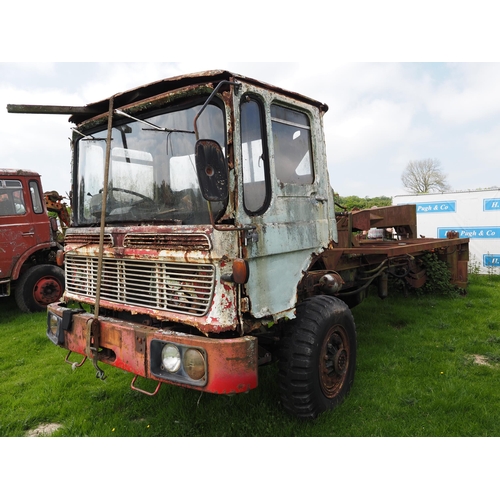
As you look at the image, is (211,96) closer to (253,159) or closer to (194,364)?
(253,159)

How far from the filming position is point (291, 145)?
314 cm

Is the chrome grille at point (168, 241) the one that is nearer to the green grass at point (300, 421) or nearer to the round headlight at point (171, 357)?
the round headlight at point (171, 357)

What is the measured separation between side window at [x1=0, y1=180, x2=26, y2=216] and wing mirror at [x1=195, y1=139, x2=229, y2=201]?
20.2 feet

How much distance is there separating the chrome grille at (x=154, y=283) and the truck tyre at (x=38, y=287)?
456 cm

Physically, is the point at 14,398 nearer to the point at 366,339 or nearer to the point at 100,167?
the point at 100,167

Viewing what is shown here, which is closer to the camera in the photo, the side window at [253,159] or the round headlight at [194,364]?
the round headlight at [194,364]

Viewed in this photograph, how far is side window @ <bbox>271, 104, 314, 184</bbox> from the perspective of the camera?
117 inches

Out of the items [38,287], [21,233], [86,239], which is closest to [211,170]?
[86,239]

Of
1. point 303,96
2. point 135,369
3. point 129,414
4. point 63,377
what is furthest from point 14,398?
point 303,96

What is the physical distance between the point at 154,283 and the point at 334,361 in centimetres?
153

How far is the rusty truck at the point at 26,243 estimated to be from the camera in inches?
274

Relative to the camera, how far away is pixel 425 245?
17.2 ft

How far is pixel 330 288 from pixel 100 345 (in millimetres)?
1871

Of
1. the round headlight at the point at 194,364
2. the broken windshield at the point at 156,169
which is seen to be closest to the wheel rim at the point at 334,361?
the round headlight at the point at 194,364
